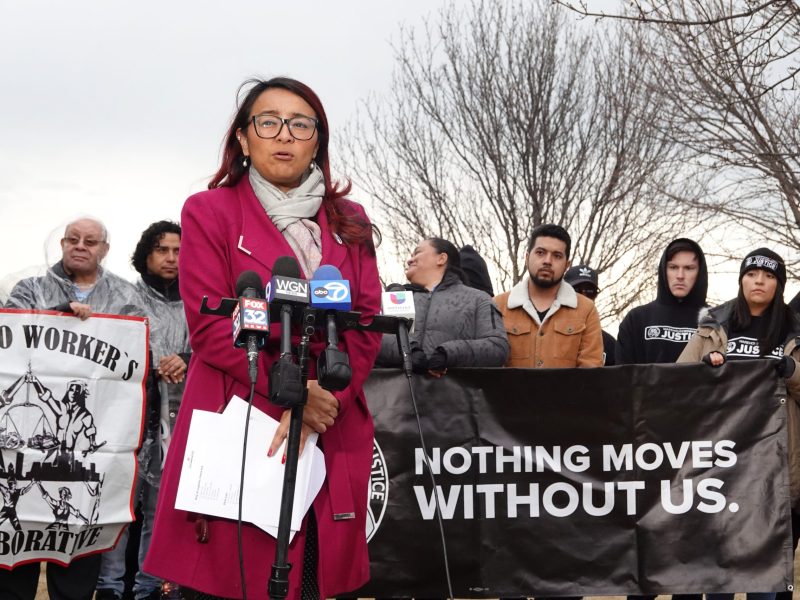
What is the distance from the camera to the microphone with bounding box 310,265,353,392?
2887mm

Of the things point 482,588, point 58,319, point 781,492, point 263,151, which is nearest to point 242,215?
point 263,151

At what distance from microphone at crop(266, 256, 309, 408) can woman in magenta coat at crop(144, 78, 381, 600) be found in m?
0.38

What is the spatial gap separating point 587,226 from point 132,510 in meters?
14.9

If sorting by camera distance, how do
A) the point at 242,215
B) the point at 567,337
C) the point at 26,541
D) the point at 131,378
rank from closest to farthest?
the point at 242,215 < the point at 26,541 < the point at 131,378 < the point at 567,337

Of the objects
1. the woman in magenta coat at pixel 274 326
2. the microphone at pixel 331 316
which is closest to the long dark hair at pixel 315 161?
the woman in magenta coat at pixel 274 326

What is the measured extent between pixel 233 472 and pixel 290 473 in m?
0.46

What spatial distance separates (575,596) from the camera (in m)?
6.28

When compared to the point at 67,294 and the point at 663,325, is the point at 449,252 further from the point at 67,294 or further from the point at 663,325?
the point at 67,294

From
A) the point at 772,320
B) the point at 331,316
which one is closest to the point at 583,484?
the point at 772,320

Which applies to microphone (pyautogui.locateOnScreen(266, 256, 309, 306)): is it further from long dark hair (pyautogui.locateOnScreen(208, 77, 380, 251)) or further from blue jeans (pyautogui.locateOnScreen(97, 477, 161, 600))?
blue jeans (pyautogui.locateOnScreen(97, 477, 161, 600))

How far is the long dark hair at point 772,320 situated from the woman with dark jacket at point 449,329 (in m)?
1.40

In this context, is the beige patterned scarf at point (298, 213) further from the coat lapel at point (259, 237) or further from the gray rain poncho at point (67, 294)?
the gray rain poncho at point (67, 294)

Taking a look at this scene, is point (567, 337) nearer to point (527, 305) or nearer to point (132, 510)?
point (527, 305)

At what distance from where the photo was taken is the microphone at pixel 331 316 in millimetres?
2887
